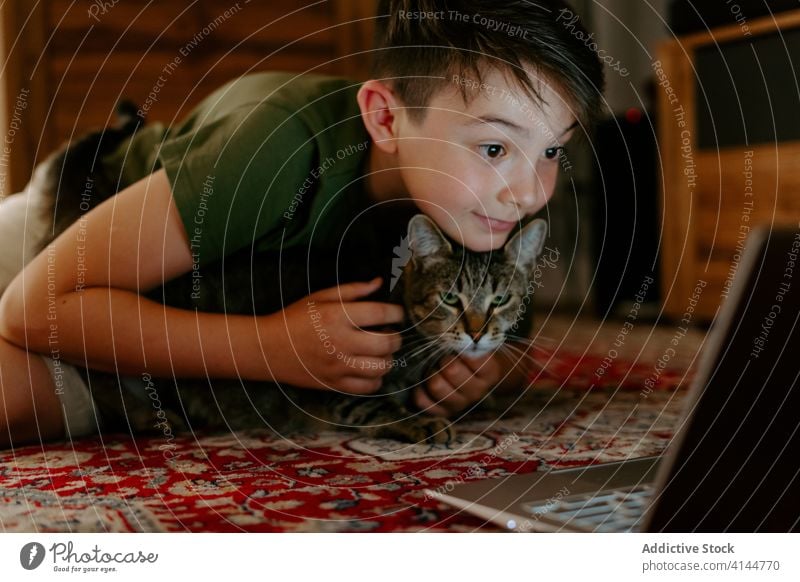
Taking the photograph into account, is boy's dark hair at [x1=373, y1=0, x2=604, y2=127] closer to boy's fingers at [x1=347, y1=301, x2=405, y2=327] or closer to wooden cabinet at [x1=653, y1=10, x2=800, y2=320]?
boy's fingers at [x1=347, y1=301, x2=405, y2=327]

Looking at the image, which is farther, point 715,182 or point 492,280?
point 715,182

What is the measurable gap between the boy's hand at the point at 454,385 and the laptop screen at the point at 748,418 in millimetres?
336

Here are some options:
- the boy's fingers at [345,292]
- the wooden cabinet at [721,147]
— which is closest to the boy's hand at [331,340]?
the boy's fingers at [345,292]

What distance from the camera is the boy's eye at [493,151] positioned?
694mm

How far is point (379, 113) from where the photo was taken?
0.73m

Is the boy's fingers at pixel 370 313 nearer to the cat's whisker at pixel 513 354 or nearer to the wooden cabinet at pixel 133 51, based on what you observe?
the cat's whisker at pixel 513 354

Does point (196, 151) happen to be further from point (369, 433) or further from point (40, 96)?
point (40, 96)

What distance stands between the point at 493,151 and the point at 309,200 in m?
0.18

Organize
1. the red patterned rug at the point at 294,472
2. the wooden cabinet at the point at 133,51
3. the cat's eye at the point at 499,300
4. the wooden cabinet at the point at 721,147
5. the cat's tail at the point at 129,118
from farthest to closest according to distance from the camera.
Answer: the wooden cabinet at the point at 133,51 < the wooden cabinet at the point at 721,147 < the cat's tail at the point at 129,118 < the cat's eye at the point at 499,300 < the red patterned rug at the point at 294,472

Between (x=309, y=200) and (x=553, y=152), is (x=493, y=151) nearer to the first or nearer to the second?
(x=553, y=152)

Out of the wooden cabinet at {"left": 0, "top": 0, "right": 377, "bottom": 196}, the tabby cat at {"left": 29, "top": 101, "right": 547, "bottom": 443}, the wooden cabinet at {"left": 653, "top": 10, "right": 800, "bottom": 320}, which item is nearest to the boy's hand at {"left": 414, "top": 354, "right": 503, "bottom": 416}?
the tabby cat at {"left": 29, "top": 101, "right": 547, "bottom": 443}

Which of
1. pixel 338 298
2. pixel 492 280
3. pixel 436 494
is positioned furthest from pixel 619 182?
pixel 436 494
